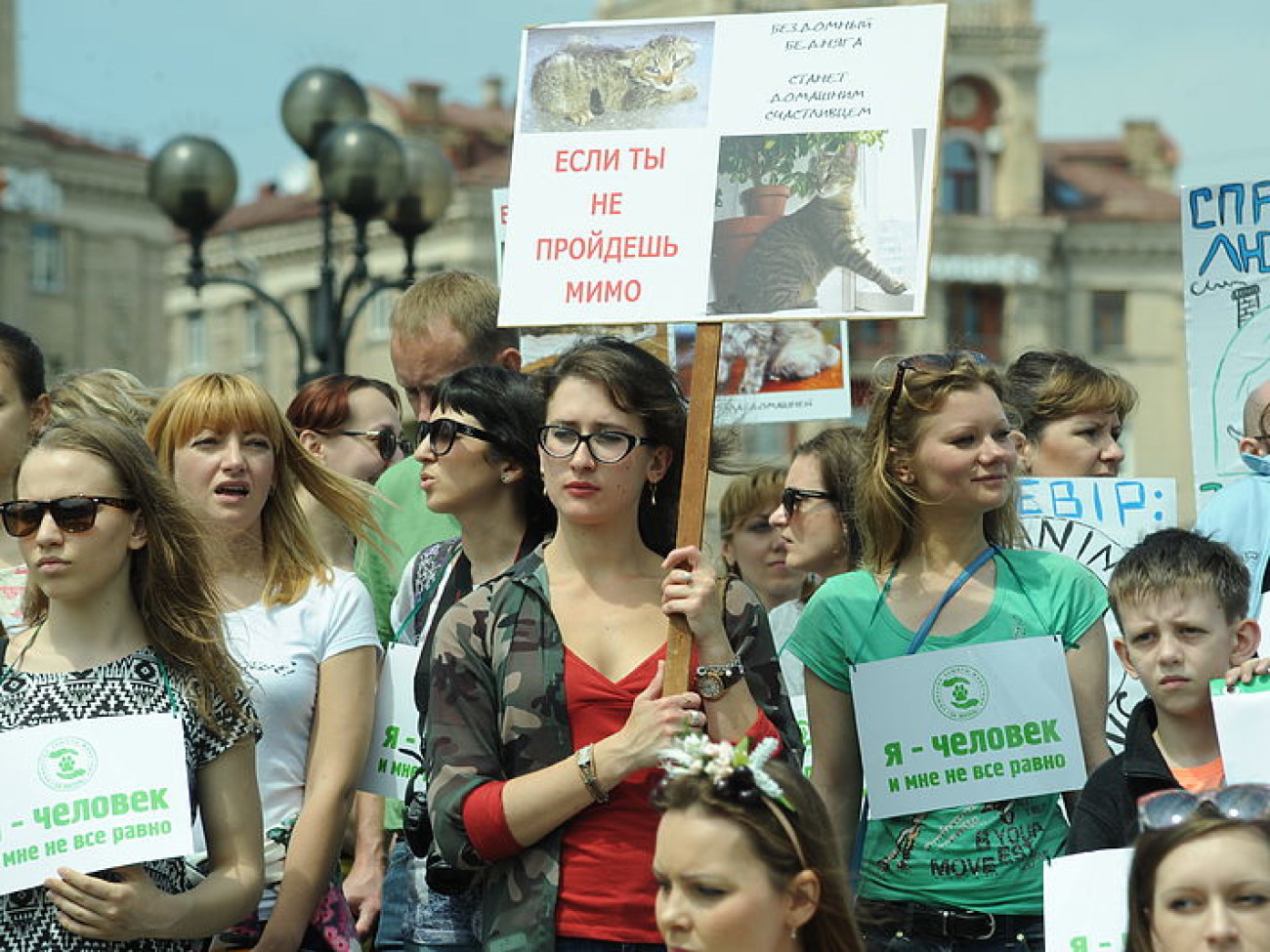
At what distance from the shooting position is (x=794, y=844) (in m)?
3.82

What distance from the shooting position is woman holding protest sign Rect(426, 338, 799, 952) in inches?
166

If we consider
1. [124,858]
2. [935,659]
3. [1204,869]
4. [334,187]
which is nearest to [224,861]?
[124,858]

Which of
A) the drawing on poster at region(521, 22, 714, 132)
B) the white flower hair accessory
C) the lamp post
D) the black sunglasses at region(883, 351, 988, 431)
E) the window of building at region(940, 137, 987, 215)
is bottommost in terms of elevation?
the white flower hair accessory

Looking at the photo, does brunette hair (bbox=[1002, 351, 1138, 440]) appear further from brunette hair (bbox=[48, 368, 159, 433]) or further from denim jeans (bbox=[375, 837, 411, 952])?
brunette hair (bbox=[48, 368, 159, 433])

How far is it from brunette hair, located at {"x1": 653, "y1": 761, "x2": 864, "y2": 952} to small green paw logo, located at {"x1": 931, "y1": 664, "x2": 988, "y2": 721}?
0.94 metres

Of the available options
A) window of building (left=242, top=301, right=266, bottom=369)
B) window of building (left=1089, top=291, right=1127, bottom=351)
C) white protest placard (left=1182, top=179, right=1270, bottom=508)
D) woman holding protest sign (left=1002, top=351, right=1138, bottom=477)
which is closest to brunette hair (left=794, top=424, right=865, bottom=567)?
woman holding protest sign (left=1002, top=351, right=1138, bottom=477)

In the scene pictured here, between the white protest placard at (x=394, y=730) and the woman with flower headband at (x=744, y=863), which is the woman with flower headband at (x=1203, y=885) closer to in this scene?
the woman with flower headband at (x=744, y=863)

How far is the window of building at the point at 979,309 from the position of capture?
Result: 189ft

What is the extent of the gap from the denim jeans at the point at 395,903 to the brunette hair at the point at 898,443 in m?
1.23

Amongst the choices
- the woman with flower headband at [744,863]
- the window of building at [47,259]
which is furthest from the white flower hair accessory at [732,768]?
the window of building at [47,259]

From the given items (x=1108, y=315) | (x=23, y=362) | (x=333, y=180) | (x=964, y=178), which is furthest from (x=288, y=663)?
(x=1108, y=315)

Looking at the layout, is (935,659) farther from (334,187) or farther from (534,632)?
(334,187)

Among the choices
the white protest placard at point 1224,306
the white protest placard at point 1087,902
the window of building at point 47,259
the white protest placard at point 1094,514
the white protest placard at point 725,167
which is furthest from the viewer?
the window of building at point 47,259

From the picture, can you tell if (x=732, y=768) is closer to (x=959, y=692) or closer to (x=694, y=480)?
(x=694, y=480)
